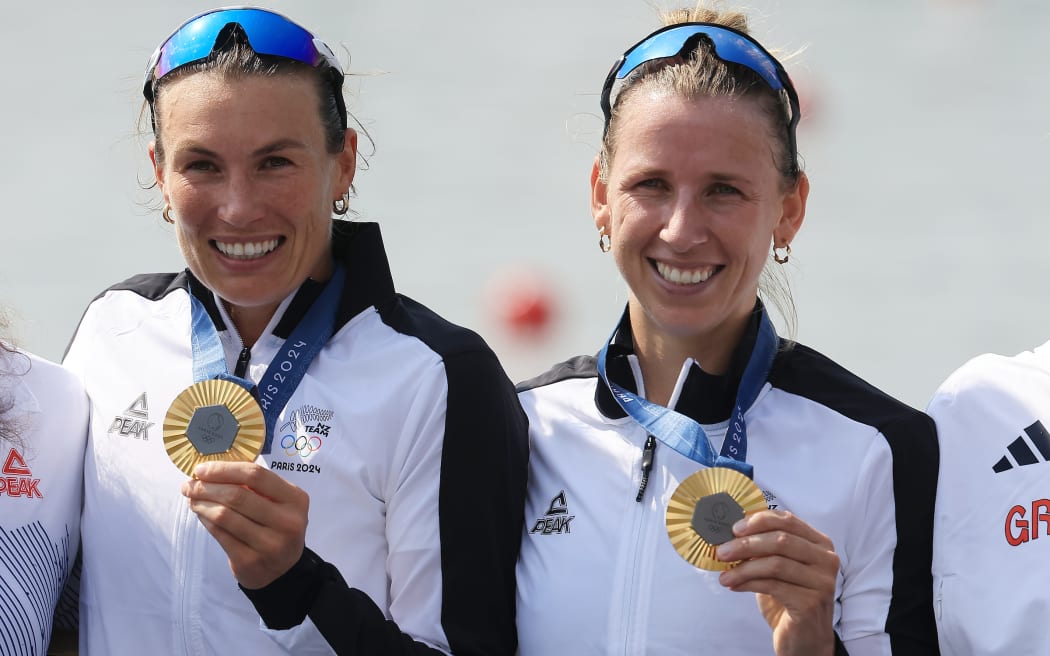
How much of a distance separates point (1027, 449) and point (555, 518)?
891 mm

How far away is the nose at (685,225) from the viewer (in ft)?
8.76

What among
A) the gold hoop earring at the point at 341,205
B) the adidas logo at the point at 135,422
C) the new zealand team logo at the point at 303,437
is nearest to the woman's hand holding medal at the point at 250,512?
the new zealand team logo at the point at 303,437

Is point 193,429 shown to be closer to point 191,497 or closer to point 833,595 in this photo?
point 191,497

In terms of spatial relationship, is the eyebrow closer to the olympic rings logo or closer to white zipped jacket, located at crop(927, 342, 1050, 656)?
the olympic rings logo

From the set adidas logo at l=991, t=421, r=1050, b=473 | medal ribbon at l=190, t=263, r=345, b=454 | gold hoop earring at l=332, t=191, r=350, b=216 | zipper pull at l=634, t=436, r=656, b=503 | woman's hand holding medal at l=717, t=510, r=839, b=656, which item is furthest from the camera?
gold hoop earring at l=332, t=191, r=350, b=216

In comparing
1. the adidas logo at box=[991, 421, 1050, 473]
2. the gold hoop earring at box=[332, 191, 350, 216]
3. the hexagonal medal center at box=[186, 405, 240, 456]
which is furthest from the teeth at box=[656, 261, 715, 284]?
the hexagonal medal center at box=[186, 405, 240, 456]

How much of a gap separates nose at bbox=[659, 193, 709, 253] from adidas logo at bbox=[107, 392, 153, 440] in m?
1.10

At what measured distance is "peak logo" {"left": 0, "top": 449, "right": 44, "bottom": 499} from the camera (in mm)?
2693

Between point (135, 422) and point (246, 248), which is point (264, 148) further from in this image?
point (135, 422)

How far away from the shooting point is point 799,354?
286 centimetres

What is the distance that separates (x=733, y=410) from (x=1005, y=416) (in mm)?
501

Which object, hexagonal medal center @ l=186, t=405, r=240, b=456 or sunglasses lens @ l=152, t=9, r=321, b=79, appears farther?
sunglasses lens @ l=152, t=9, r=321, b=79

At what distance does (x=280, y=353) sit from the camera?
283 centimetres

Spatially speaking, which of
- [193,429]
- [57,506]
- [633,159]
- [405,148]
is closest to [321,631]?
[193,429]
